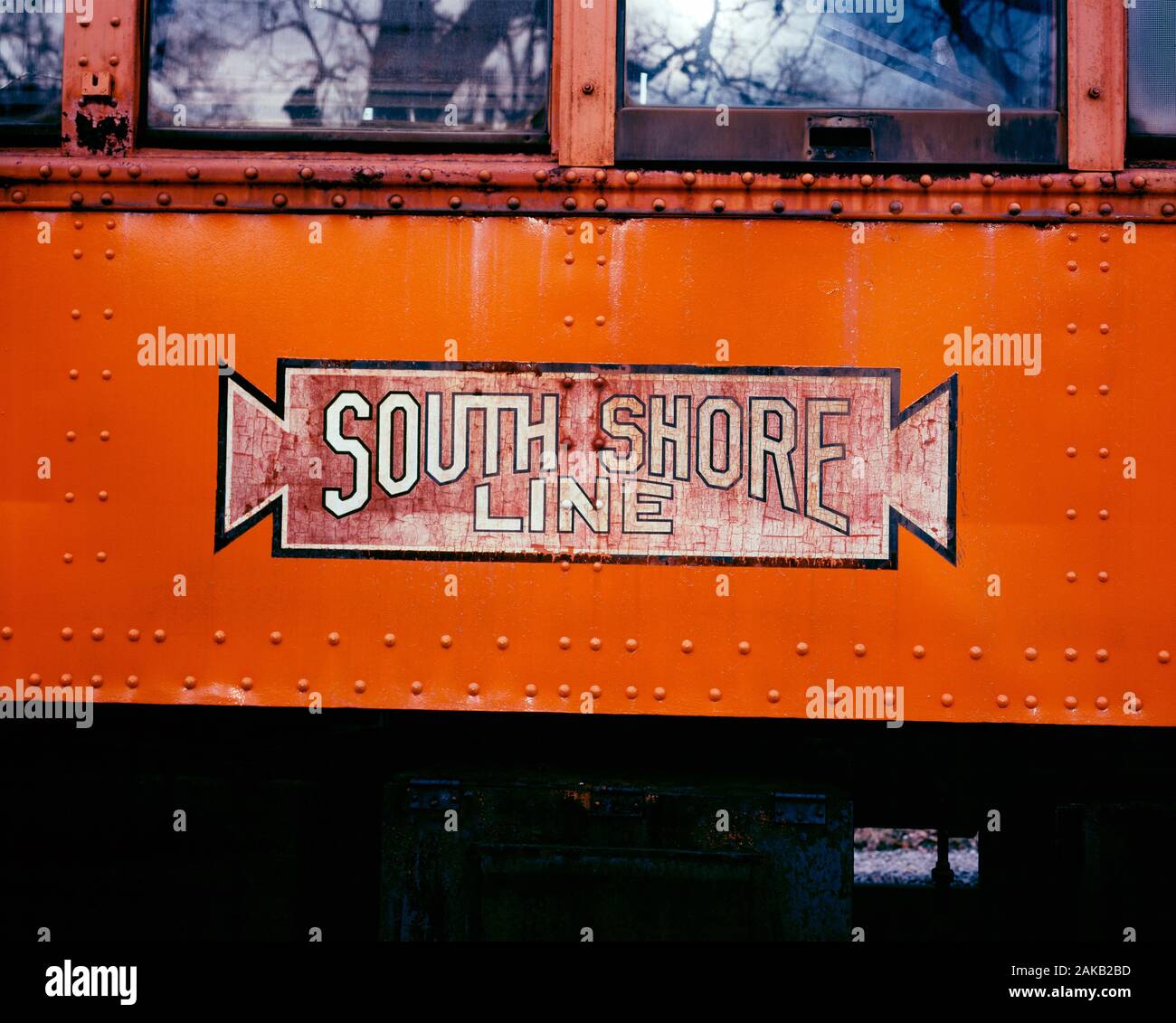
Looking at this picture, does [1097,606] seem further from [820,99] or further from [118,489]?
[118,489]

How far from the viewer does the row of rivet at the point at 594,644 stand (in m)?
1.75

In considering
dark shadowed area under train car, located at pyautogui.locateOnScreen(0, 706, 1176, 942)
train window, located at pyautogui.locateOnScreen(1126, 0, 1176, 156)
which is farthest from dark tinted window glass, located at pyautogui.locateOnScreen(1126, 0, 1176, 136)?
dark shadowed area under train car, located at pyautogui.locateOnScreen(0, 706, 1176, 942)

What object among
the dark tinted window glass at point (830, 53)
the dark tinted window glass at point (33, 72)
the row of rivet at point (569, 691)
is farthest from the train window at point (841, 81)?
the dark tinted window glass at point (33, 72)

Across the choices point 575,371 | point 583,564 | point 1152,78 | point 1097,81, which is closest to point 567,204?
point 575,371

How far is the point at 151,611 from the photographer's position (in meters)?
1.80

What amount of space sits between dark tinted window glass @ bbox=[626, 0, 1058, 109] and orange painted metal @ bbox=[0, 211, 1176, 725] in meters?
0.28

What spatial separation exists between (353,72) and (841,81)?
999mm

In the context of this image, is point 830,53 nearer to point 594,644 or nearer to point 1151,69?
point 1151,69

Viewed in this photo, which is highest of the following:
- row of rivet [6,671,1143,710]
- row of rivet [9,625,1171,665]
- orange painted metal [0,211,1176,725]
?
orange painted metal [0,211,1176,725]

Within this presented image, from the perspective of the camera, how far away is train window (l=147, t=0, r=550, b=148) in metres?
1.83

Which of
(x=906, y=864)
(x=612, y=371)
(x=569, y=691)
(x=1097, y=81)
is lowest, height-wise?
(x=906, y=864)

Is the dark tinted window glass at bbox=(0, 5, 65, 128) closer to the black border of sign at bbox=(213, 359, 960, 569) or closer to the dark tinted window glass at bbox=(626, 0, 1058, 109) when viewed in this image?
the black border of sign at bbox=(213, 359, 960, 569)

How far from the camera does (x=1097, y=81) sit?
177cm

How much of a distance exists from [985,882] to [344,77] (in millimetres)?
2737
